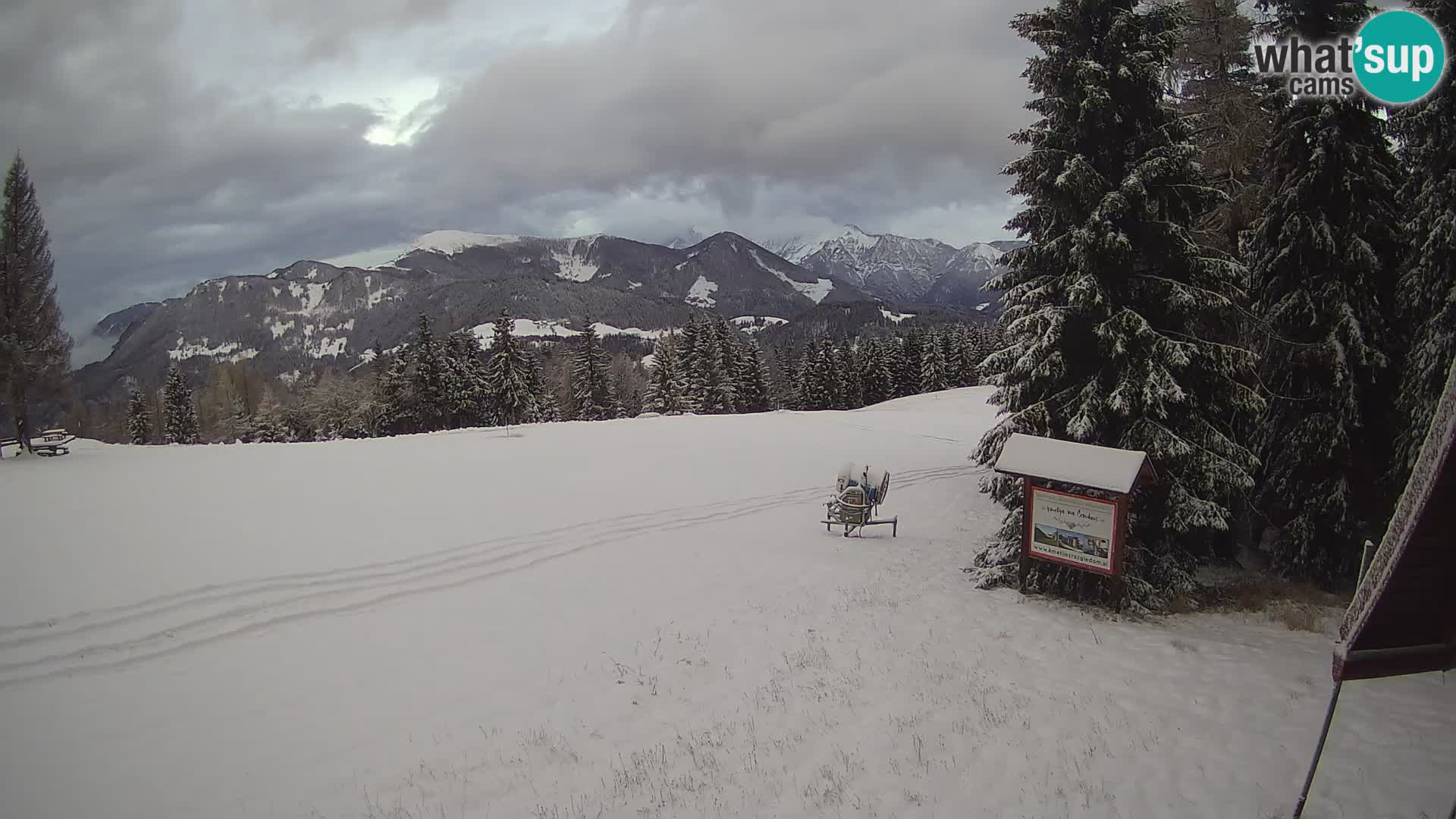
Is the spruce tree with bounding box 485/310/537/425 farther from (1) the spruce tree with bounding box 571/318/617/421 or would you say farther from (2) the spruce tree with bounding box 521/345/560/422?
(1) the spruce tree with bounding box 571/318/617/421

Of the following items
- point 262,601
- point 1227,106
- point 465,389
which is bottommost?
point 262,601

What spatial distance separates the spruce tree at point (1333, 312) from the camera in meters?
11.6

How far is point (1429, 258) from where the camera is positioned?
33.3 ft

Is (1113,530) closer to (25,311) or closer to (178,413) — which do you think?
(25,311)

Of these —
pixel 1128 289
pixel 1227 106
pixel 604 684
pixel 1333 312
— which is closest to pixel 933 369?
pixel 1227 106

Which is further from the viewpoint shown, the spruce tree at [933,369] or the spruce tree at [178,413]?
the spruce tree at [933,369]

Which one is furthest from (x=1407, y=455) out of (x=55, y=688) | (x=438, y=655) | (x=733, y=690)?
(x=55, y=688)

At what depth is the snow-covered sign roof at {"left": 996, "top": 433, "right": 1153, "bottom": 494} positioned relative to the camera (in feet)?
34.4

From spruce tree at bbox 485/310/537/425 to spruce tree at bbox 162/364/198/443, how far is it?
3650 centimetres

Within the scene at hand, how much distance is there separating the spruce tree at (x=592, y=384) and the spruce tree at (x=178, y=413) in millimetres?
40431

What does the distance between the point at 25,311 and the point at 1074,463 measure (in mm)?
35098

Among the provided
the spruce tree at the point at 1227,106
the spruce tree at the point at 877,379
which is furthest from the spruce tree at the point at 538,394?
the spruce tree at the point at 1227,106

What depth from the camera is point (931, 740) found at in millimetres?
7332

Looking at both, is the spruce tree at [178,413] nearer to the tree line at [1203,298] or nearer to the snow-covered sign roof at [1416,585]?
the tree line at [1203,298]
